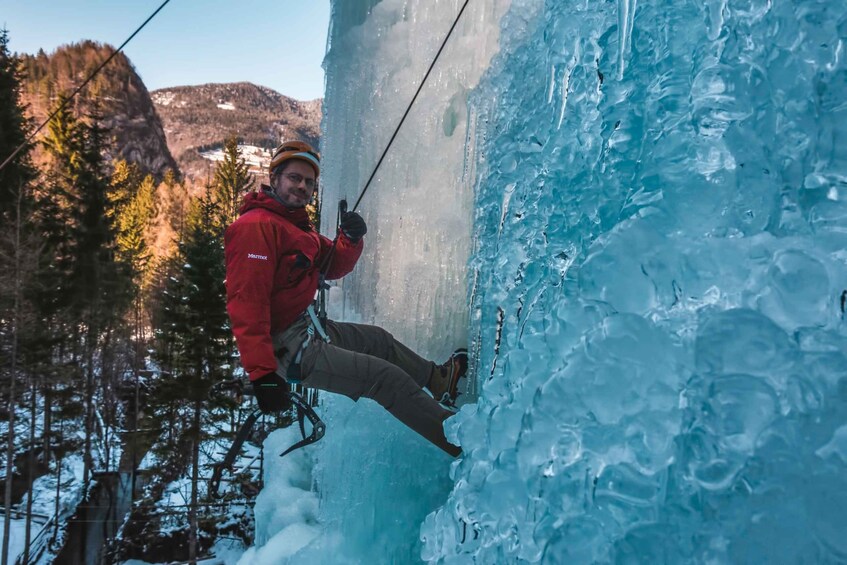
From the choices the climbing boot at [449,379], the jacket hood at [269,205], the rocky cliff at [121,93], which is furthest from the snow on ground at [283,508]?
the rocky cliff at [121,93]

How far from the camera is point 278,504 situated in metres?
4.93

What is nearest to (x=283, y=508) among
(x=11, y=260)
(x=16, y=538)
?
(x=11, y=260)

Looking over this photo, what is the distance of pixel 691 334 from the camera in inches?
41.0

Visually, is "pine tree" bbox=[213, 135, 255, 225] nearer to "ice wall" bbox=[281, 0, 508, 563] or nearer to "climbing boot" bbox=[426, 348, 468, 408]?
"ice wall" bbox=[281, 0, 508, 563]

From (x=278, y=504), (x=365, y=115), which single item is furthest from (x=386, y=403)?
(x=278, y=504)

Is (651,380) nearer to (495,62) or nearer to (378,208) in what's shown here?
(495,62)

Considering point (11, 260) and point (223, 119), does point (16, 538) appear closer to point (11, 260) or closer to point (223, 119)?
point (11, 260)

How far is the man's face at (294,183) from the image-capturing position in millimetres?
2756

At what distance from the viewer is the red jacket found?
7.77 feet

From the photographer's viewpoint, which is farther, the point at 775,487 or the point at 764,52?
the point at 764,52

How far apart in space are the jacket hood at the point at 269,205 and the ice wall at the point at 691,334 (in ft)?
5.11

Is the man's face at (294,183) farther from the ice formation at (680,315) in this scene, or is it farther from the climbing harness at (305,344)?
the ice formation at (680,315)

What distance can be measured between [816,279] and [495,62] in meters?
2.71

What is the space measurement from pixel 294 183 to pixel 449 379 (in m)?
1.35
